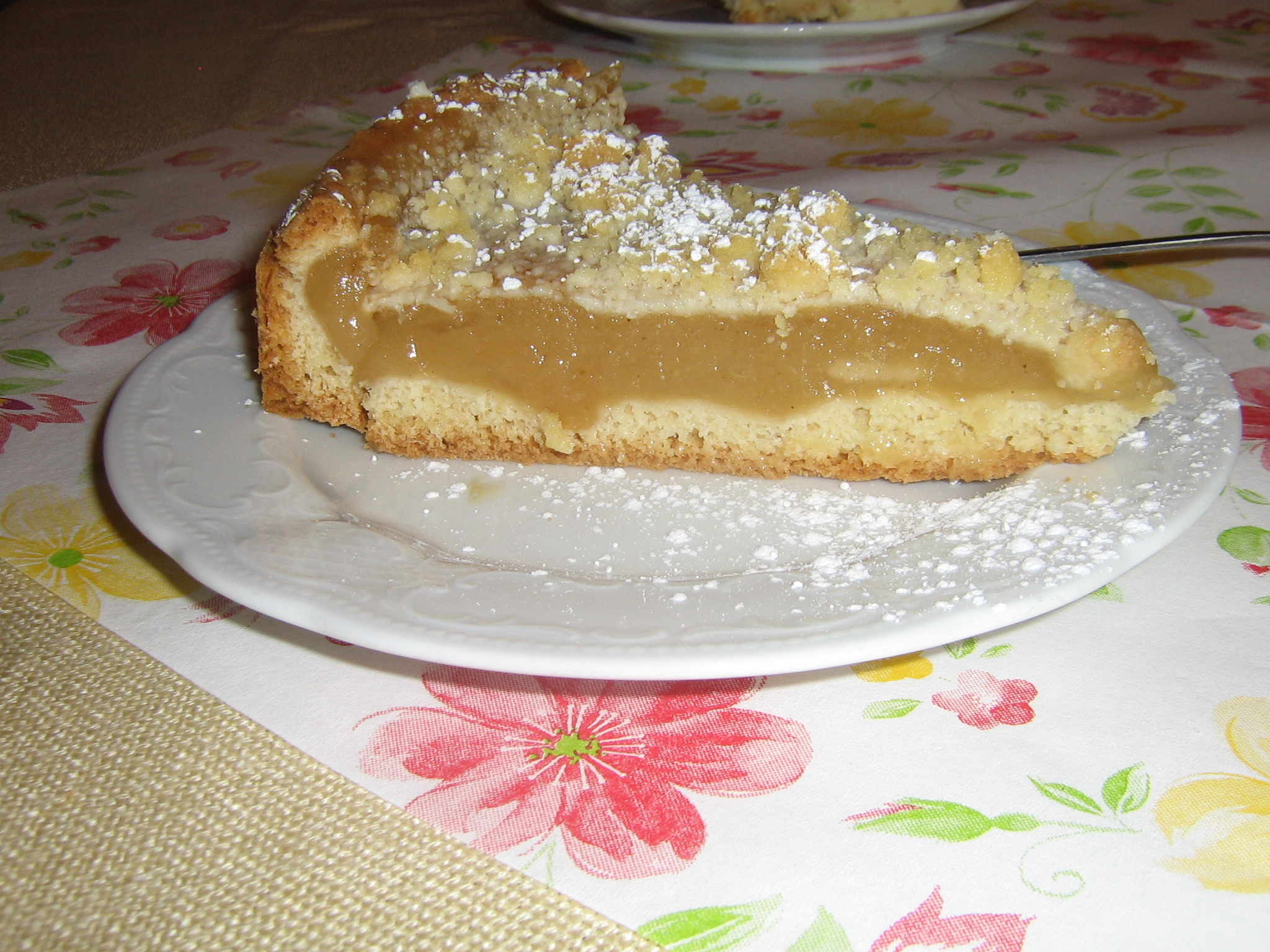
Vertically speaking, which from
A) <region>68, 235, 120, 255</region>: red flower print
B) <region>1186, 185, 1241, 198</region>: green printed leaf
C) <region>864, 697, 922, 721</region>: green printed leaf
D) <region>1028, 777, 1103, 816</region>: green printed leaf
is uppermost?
<region>1186, 185, 1241, 198</region>: green printed leaf

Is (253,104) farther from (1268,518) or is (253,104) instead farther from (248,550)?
(1268,518)

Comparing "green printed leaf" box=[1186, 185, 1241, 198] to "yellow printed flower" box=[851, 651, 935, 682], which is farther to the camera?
"green printed leaf" box=[1186, 185, 1241, 198]

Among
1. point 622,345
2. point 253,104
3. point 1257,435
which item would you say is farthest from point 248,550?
point 253,104

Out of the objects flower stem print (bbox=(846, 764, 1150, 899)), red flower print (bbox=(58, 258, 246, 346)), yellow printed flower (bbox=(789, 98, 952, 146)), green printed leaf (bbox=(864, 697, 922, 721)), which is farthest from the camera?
yellow printed flower (bbox=(789, 98, 952, 146))

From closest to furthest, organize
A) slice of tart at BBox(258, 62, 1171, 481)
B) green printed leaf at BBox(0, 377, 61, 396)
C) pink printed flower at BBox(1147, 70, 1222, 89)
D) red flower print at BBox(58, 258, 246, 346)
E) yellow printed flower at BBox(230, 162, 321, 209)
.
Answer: slice of tart at BBox(258, 62, 1171, 481) < green printed leaf at BBox(0, 377, 61, 396) < red flower print at BBox(58, 258, 246, 346) < yellow printed flower at BBox(230, 162, 321, 209) < pink printed flower at BBox(1147, 70, 1222, 89)

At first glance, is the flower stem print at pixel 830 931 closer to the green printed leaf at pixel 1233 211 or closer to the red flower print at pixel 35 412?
the red flower print at pixel 35 412

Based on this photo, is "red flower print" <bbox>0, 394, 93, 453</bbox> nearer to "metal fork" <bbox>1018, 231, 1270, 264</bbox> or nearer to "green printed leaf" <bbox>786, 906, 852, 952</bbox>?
"green printed leaf" <bbox>786, 906, 852, 952</bbox>

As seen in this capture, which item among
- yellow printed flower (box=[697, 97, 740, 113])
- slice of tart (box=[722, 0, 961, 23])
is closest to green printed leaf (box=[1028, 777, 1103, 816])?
yellow printed flower (box=[697, 97, 740, 113])

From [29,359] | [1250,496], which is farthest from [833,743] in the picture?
[29,359]

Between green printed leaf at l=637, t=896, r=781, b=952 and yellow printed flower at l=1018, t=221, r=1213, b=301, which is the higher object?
yellow printed flower at l=1018, t=221, r=1213, b=301
